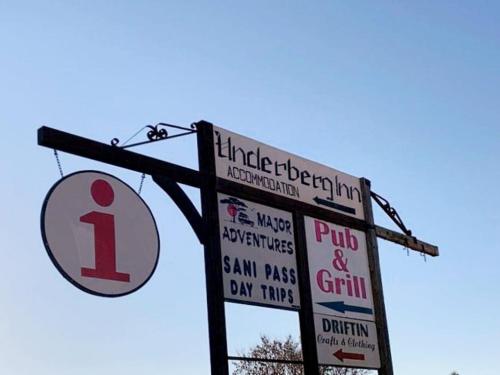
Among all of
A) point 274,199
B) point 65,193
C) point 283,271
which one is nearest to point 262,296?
point 283,271

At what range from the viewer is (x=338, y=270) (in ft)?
32.7

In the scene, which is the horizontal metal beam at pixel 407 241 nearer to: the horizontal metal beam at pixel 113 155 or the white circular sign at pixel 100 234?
the horizontal metal beam at pixel 113 155

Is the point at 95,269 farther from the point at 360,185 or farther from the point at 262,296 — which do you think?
the point at 360,185

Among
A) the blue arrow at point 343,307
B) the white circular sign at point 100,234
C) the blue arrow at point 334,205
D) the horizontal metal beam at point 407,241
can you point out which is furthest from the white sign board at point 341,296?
the white circular sign at point 100,234

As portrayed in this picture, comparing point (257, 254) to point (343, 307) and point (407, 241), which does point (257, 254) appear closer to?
point (343, 307)

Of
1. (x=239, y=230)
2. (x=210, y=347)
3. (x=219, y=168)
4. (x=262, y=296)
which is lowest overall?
(x=210, y=347)

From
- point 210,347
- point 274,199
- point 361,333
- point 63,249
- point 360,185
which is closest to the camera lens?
point 63,249

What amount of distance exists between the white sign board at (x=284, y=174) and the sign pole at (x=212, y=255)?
0.52 ft

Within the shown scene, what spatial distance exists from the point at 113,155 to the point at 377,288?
4.50 meters

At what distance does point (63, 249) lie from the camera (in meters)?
6.95

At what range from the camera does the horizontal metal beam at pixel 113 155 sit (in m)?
7.23

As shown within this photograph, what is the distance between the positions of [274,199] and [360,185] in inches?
87.9

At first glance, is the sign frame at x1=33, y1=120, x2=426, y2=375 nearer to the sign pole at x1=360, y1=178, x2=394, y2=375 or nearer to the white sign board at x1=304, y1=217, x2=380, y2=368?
the sign pole at x1=360, y1=178, x2=394, y2=375

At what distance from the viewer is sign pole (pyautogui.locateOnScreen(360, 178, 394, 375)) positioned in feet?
33.6
